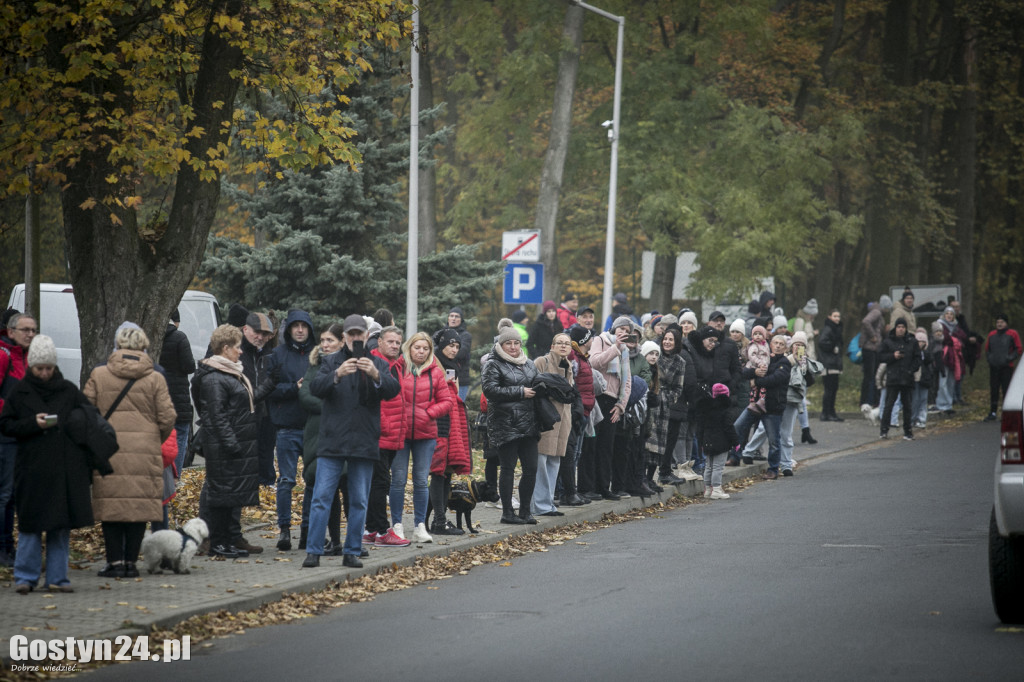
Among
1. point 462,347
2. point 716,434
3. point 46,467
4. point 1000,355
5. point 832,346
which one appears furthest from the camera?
point 1000,355

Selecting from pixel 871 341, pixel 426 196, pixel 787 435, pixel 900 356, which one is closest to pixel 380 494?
pixel 787 435

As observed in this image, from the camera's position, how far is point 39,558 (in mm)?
9867

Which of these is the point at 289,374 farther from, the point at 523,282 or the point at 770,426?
the point at 523,282

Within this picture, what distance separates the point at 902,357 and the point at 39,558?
54.4ft

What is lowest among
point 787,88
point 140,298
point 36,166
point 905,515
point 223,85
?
point 905,515

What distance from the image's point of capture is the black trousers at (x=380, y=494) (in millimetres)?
12203

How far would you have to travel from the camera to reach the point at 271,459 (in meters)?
14.0

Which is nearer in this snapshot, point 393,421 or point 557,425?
point 393,421

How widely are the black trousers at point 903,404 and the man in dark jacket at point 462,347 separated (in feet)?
24.5

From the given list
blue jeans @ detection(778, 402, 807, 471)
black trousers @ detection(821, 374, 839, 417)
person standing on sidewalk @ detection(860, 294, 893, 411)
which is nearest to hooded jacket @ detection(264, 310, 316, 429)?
blue jeans @ detection(778, 402, 807, 471)

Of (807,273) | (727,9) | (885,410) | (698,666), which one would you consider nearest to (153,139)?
(698,666)

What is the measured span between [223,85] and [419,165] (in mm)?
7387

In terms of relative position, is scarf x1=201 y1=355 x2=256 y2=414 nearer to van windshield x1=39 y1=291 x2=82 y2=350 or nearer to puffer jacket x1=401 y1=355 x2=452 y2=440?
puffer jacket x1=401 y1=355 x2=452 y2=440

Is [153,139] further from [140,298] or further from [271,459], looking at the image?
[271,459]
